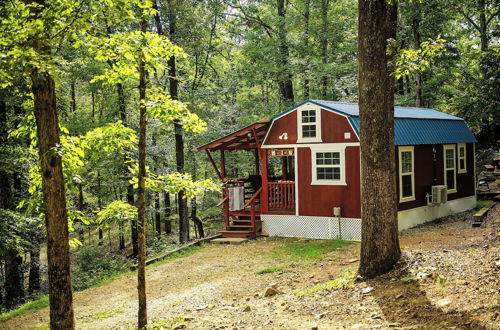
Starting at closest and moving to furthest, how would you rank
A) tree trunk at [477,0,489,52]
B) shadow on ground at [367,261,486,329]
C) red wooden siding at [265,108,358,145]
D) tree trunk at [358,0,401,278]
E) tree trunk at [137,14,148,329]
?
shadow on ground at [367,261,486,329]
tree trunk at [137,14,148,329]
tree trunk at [358,0,401,278]
red wooden siding at [265,108,358,145]
tree trunk at [477,0,489,52]

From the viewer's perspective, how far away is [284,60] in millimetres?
24281

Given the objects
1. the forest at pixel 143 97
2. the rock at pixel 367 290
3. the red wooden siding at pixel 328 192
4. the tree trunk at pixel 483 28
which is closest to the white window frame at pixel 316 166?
the red wooden siding at pixel 328 192

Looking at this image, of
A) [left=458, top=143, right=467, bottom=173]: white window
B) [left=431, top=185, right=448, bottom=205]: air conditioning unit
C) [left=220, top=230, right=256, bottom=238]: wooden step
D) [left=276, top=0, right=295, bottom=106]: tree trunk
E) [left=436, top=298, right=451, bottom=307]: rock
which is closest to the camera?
[left=436, top=298, right=451, bottom=307]: rock

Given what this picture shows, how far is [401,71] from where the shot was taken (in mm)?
7812

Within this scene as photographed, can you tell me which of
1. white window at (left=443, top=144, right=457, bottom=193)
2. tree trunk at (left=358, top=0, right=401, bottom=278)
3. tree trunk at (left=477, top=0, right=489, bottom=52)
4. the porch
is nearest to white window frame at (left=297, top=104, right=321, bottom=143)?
the porch

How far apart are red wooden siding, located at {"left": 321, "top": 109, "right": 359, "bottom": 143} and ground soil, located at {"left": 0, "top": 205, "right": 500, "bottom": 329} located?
327cm

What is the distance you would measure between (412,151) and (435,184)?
2.03 meters

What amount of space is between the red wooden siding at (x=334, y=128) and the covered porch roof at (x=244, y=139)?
1970mm

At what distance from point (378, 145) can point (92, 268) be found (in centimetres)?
1530

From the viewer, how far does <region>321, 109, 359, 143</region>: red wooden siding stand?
14023 mm

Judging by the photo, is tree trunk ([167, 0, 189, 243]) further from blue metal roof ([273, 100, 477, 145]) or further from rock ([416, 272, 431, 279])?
rock ([416, 272, 431, 279])

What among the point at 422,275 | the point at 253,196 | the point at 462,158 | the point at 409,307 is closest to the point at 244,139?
the point at 253,196

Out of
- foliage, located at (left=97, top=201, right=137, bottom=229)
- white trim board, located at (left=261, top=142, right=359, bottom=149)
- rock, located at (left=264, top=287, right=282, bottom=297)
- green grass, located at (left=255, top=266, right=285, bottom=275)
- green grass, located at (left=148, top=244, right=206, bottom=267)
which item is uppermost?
white trim board, located at (left=261, top=142, right=359, bottom=149)

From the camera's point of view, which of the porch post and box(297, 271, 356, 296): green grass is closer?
box(297, 271, 356, 296): green grass
